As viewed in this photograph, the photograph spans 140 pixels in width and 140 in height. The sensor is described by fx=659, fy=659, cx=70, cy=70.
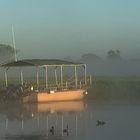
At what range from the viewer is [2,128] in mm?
35812

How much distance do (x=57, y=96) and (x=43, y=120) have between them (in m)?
14.4

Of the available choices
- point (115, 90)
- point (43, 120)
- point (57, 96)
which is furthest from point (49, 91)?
point (43, 120)

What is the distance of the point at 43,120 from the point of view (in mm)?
39312

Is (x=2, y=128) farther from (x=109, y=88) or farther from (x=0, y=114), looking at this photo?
(x=109, y=88)

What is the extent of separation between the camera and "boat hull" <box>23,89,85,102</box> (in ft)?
172

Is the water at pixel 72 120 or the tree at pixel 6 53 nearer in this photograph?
the water at pixel 72 120

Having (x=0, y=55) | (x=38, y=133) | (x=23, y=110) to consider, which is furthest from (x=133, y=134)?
(x=0, y=55)

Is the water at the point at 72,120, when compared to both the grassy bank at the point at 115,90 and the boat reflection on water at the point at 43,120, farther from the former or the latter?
the grassy bank at the point at 115,90

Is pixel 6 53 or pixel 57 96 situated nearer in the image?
pixel 57 96

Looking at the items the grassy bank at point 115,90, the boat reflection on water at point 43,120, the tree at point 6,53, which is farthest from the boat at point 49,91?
the tree at point 6,53

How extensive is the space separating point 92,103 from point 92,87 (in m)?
6.84

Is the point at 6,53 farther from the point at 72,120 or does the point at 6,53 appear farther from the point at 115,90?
the point at 72,120

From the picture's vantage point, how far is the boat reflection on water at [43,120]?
3347 centimetres

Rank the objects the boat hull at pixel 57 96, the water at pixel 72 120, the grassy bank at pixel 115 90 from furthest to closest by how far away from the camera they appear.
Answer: the grassy bank at pixel 115 90 < the boat hull at pixel 57 96 < the water at pixel 72 120
